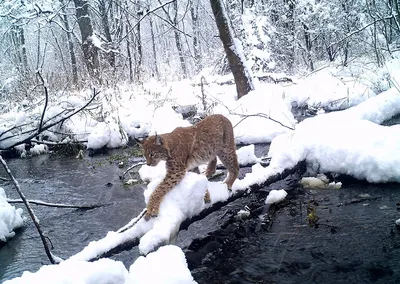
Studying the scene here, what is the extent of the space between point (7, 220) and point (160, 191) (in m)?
2.18

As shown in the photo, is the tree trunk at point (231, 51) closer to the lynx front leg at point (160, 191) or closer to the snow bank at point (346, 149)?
the snow bank at point (346, 149)

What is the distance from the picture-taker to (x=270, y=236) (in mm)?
3732

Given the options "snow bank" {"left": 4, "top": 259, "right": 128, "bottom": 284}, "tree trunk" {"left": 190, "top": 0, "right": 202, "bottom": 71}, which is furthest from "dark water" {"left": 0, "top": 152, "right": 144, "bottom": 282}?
"tree trunk" {"left": 190, "top": 0, "right": 202, "bottom": 71}

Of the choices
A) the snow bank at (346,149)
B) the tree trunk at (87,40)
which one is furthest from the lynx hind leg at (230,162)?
the tree trunk at (87,40)

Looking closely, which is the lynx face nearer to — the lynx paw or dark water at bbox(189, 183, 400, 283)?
the lynx paw

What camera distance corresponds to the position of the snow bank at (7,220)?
4.30m

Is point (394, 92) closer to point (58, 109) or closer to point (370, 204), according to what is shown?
point (370, 204)

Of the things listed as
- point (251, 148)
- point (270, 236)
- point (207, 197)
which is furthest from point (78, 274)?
point (251, 148)

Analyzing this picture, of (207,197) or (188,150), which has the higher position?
(188,150)

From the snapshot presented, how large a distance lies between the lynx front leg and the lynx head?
0.42m

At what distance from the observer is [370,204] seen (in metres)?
4.10

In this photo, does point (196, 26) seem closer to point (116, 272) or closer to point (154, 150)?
point (154, 150)

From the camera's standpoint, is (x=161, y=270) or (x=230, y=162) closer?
(x=161, y=270)

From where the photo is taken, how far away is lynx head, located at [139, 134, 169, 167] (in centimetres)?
427
